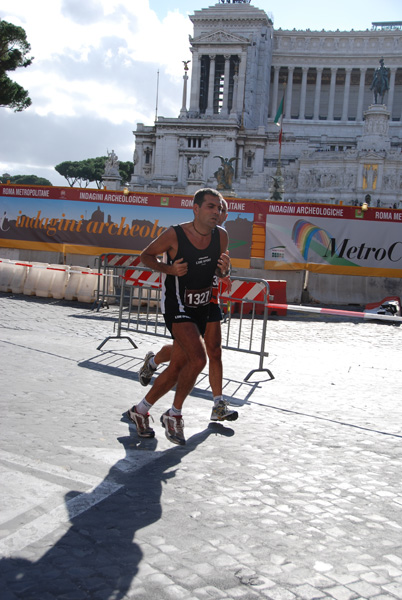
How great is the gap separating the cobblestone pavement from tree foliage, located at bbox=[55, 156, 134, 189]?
103919 millimetres

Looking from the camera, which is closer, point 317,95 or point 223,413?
point 223,413

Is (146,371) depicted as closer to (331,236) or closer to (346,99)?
(331,236)

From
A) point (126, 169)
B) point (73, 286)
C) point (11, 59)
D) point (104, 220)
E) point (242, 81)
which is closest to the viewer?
point (73, 286)

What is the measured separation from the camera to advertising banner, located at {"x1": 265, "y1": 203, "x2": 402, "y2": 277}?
1809 cm

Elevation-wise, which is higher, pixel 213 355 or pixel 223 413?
pixel 213 355

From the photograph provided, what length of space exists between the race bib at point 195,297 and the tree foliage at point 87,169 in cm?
10490

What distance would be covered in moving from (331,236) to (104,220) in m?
6.26

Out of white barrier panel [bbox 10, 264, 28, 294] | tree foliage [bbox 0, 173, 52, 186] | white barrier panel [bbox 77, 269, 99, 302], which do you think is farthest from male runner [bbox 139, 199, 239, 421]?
tree foliage [bbox 0, 173, 52, 186]

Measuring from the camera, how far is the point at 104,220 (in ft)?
62.4

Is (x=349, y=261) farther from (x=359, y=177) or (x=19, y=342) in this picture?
(x=359, y=177)

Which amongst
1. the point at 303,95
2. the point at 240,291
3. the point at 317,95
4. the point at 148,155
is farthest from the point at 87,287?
the point at 317,95

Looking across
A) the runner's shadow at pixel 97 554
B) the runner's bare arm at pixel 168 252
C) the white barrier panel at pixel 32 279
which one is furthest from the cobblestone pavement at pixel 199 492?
the white barrier panel at pixel 32 279

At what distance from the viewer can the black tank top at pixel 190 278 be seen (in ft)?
17.1

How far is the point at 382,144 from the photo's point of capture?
6400 cm
